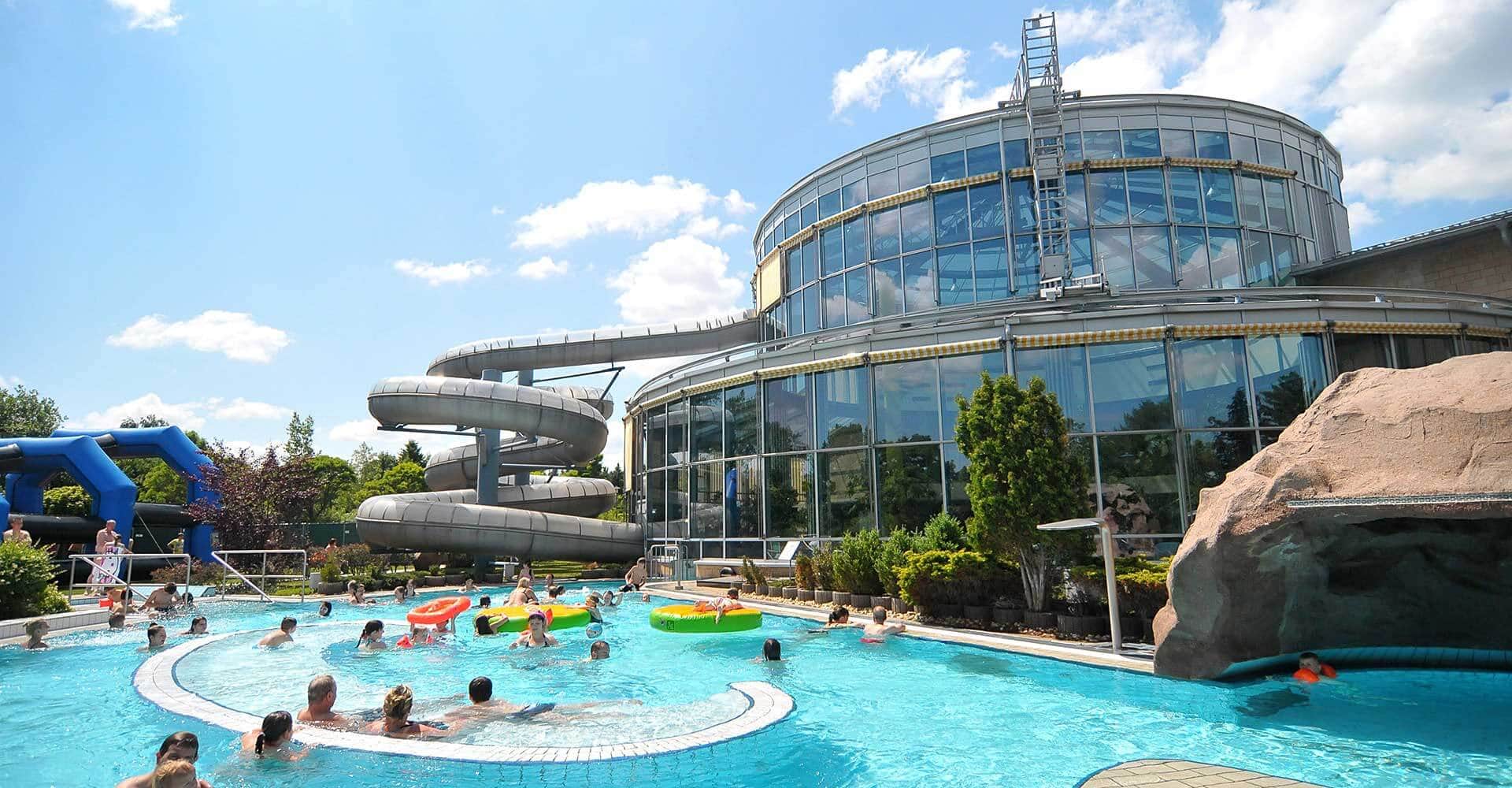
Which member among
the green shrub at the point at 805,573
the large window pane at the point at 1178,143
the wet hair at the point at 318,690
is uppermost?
the large window pane at the point at 1178,143

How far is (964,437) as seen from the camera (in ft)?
50.3

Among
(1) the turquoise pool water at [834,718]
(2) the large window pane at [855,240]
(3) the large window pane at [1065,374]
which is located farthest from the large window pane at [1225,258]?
(1) the turquoise pool water at [834,718]

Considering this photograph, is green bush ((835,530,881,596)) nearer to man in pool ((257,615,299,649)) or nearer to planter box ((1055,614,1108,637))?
planter box ((1055,614,1108,637))

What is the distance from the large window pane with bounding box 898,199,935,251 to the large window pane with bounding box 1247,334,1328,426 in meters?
10.7

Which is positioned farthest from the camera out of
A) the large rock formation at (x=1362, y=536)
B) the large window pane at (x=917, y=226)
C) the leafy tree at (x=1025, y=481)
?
the large window pane at (x=917, y=226)

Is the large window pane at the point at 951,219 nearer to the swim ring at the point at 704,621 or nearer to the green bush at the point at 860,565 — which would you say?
the green bush at the point at 860,565

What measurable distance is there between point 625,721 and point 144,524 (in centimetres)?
3511

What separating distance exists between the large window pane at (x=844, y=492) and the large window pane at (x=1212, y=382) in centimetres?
761

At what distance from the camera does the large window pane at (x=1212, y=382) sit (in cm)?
1820

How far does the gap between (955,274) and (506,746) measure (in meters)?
21.3

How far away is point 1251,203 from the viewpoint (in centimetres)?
2498

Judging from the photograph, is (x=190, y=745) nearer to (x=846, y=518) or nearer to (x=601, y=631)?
(x=601, y=631)

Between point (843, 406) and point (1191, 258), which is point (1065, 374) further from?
point (1191, 258)

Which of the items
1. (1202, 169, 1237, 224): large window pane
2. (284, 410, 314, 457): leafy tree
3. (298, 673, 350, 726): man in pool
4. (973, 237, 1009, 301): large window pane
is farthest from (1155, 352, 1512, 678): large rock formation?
(284, 410, 314, 457): leafy tree
